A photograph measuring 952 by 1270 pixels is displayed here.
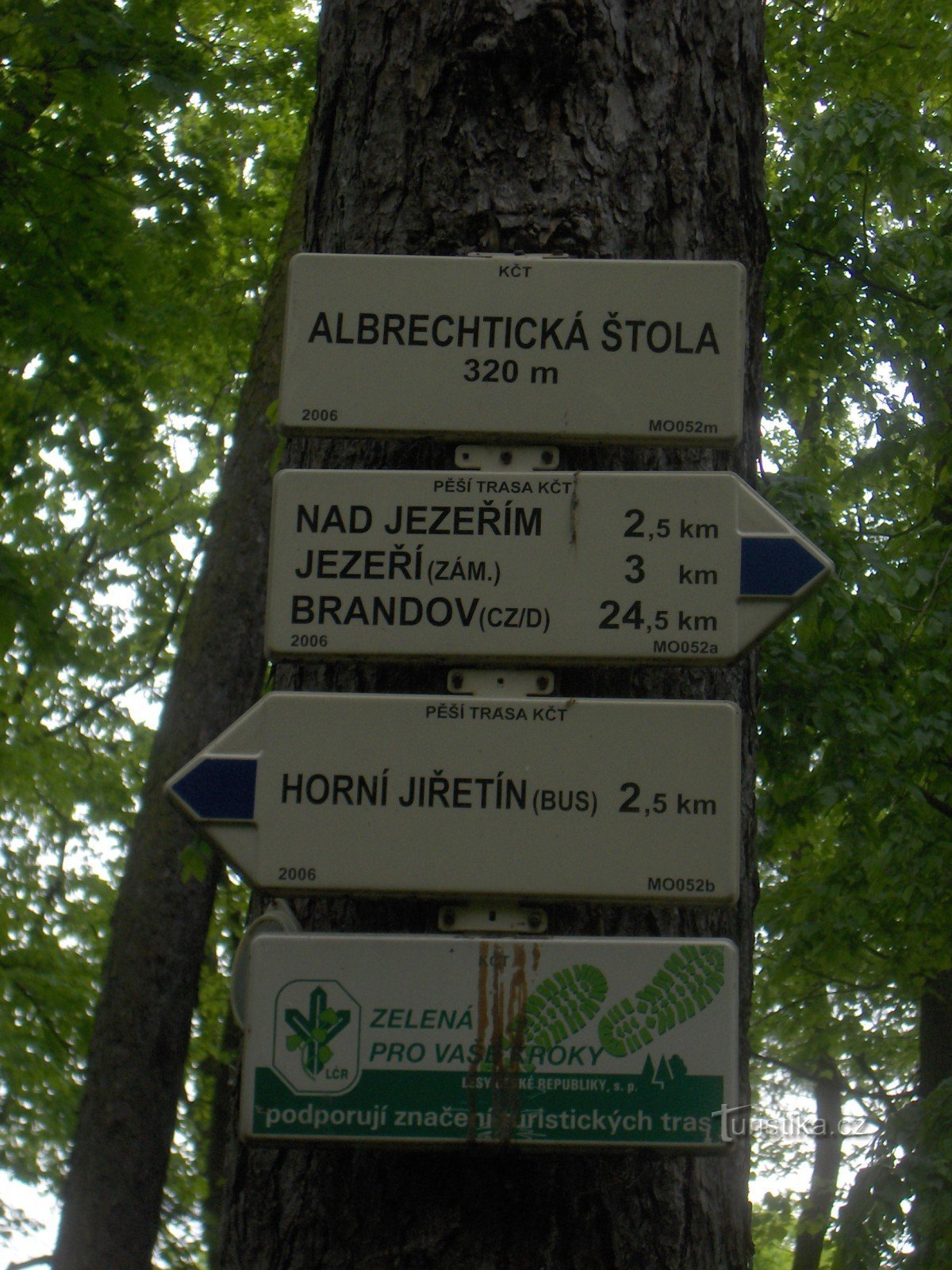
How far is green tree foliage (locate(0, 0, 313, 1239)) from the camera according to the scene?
6066mm

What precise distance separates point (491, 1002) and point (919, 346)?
706 centimetres

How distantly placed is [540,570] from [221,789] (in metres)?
0.49

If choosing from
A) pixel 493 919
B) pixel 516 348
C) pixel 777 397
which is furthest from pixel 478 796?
pixel 777 397

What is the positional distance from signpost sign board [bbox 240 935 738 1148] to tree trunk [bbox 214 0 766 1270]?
6 centimetres

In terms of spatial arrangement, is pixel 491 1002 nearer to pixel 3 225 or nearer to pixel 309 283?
pixel 309 283

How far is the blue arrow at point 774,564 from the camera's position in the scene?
1708 millimetres

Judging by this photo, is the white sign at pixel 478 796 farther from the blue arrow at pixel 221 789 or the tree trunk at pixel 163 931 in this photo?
the tree trunk at pixel 163 931

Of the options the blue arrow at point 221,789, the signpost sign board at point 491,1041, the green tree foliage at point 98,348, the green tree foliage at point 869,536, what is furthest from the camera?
the green tree foliage at point 869,536

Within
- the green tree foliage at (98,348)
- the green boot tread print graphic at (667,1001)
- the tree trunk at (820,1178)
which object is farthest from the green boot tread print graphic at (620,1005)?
the tree trunk at (820,1178)

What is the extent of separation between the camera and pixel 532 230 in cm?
192

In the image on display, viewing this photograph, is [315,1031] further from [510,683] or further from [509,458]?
[509,458]

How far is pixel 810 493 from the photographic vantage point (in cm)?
669

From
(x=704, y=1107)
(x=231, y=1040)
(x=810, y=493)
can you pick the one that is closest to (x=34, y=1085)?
(x=231, y=1040)

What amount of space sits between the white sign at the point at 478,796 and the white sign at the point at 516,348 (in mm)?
389
